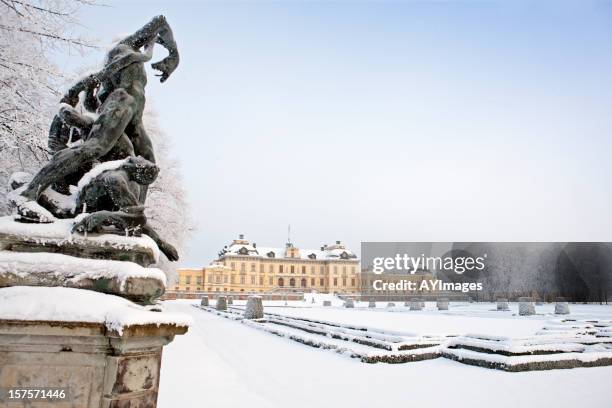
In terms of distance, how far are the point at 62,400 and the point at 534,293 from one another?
207 feet

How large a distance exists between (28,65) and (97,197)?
6.54 metres

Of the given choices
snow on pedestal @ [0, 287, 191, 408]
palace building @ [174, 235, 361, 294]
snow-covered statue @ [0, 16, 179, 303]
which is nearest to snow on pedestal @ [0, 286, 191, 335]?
snow on pedestal @ [0, 287, 191, 408]

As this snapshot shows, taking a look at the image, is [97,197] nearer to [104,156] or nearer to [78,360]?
[104,156]

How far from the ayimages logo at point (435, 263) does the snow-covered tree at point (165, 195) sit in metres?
50.5

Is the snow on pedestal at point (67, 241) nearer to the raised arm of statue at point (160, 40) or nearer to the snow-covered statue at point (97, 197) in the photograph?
the snow-covered statue at point (97, 197)

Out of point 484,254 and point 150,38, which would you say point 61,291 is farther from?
point 484,254

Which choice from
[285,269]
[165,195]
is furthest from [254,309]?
[285,269]

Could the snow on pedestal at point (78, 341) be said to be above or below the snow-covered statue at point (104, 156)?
below

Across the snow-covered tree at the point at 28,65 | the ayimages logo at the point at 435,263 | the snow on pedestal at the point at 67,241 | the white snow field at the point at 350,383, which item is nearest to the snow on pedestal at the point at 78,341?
the snow on pedestal at the point at 67,241

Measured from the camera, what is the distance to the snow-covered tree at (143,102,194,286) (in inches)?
714

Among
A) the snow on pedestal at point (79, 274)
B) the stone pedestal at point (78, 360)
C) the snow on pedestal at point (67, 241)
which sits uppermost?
the snow on pedestal at point (67, 241)

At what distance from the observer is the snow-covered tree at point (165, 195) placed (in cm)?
1814

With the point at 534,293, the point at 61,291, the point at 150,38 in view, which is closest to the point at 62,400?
the point at 61,291

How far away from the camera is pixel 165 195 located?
19875 mm
